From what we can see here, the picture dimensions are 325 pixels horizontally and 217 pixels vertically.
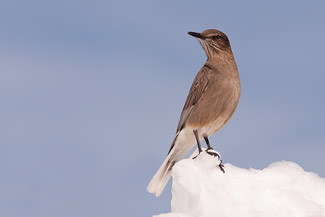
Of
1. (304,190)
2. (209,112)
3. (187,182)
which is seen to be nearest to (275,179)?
(304,190)

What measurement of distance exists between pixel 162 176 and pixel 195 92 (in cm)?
128

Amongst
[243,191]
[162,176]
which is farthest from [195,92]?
[243,191]

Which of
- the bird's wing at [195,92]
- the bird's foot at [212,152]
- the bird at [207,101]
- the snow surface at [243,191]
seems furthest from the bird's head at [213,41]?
Result: the snow surface at [243,191]

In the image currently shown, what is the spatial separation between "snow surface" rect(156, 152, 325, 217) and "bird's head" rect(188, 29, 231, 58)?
2.35 m

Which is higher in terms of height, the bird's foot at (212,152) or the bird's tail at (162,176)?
the bird's foot at (212,152)

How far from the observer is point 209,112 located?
22.3 ft

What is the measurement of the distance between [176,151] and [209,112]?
85cm

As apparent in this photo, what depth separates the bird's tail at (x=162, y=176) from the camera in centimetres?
682

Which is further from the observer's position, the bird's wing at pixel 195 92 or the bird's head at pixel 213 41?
the bird's head at pixel 213 41

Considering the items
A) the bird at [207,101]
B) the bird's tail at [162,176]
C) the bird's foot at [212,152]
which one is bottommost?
the bird's tail at [162,176]

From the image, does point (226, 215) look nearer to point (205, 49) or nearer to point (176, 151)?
point (176, 151)

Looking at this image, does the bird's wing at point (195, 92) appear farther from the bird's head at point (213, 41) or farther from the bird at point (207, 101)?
the bird's head at point (213, 41)

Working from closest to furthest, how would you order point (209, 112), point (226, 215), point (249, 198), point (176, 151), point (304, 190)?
point (226, 215)
point (249, 198)
point (304, 190)
point (209, 112)
point (176, 151)

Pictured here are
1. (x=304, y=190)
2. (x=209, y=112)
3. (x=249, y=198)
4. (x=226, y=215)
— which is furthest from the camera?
(x=209, y=112)
